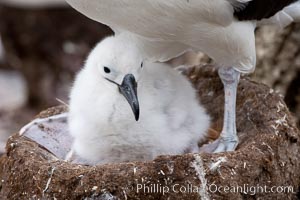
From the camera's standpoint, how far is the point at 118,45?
4754 millimetres

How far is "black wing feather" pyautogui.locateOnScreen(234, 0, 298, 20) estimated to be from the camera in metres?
4.75

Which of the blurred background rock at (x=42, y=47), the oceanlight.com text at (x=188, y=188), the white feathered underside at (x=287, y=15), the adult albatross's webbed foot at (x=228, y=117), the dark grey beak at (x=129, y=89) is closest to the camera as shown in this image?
the oceanlight.com text at (x=188, y=188)

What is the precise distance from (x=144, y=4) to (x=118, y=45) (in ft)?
1.27

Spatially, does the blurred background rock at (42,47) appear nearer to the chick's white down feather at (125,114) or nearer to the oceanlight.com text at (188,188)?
the chick's white down feather at (125,114)

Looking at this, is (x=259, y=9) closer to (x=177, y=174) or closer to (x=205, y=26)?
(x=205, y=26)

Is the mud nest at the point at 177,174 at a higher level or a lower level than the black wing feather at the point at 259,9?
lower

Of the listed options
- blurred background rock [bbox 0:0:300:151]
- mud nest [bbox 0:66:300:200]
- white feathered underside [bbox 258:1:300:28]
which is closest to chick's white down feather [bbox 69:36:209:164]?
mud nest [bbox 0:66:300:200]

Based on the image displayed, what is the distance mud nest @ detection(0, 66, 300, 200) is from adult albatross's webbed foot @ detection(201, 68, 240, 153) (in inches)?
2.8

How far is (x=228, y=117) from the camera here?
5.07 meters

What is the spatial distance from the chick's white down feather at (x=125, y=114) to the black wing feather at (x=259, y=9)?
562 mm

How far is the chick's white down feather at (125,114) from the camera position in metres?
4.75

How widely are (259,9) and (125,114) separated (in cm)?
89

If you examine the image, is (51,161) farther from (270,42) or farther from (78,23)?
(78,23)

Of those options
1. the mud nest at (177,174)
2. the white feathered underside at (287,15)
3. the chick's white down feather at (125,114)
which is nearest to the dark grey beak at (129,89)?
the chick's white down feather at (125,114)
